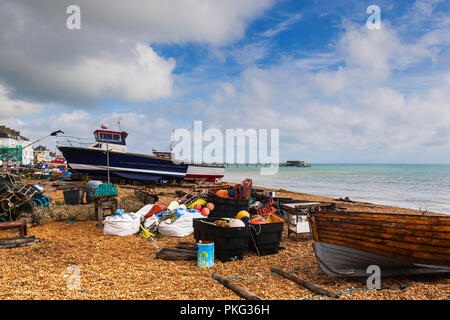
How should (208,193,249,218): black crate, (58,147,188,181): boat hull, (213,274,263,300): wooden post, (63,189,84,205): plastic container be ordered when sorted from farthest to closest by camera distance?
(58,147,188,181): boat hull, (63,189,84,205): plastic container, (208,193,249,218): black crate, (213,274,263,300): wooden post

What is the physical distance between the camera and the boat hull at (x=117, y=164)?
23.8 meters

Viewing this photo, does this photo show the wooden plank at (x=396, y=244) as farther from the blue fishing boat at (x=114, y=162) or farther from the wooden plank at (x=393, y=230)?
the blue fishing boat at (x=114, y=162)

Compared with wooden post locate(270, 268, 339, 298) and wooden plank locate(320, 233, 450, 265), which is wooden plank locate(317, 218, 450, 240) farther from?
wooden post locate(270, 268, 339, 298)

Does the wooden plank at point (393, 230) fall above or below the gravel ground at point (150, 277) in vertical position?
above

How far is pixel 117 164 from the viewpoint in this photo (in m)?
24.6

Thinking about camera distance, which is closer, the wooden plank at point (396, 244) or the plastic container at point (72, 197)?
the wooden plank at point (396, 244)

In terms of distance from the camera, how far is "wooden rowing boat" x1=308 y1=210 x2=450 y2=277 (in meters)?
5.18

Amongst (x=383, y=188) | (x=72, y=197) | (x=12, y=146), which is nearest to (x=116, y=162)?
(x=72, y=197)

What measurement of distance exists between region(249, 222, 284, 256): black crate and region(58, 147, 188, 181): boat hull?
19.7 m

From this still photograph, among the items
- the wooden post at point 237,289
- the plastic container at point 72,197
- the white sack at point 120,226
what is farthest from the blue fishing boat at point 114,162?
the wooden post at point 237,289

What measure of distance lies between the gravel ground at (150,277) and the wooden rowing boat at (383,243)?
11.0 inches

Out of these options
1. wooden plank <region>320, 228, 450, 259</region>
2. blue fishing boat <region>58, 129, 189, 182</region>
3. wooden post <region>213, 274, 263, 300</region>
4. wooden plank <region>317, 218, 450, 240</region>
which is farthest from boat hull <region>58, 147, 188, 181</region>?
wooden plank <region>320, 228, 450, 259</region>
